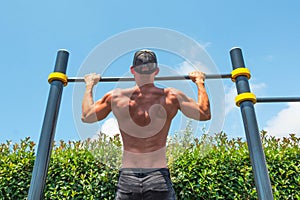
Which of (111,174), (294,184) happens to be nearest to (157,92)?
(111,174)

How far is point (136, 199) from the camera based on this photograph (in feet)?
7.61

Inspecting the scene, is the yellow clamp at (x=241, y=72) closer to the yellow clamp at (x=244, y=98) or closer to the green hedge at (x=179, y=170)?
the yellow clamp at (x=244, y=98)

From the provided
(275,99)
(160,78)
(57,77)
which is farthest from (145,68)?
(275,99)

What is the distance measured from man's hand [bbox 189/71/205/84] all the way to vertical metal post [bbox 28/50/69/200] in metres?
1.08

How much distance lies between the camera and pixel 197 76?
263 centimetres

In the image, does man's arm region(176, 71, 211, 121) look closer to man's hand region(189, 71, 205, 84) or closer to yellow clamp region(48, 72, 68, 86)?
man's hand region(189, 71, 205, 84)

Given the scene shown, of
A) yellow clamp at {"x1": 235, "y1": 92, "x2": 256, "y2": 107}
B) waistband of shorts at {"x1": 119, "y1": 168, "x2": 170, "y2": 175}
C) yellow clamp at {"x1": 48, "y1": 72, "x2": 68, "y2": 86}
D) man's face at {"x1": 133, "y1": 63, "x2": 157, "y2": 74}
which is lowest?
waistband of shorts at {"x1": 119, "y1": 168, "x2": 170, "y2": 175}

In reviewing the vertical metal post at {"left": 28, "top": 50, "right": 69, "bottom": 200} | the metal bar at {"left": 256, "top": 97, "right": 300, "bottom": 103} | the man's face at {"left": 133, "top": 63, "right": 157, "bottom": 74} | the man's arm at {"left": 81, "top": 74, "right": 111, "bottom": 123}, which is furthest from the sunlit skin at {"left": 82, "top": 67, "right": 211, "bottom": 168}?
the metal bar at {"left": 256, "top": 97, "right": 300, "bottom": 103}

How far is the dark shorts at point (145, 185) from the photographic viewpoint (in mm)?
2316

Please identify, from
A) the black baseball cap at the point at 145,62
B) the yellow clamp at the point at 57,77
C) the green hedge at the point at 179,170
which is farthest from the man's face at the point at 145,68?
the green hedge at the point at 179,170

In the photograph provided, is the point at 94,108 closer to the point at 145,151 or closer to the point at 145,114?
the point at 145,114

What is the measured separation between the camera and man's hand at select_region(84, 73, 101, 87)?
2.64 meters

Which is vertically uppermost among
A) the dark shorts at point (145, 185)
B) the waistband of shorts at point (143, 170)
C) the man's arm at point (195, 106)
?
the man's arm at point (195, 106)

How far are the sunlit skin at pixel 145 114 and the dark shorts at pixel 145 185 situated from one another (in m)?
0.05
